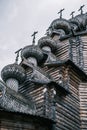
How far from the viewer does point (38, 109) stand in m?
13.8

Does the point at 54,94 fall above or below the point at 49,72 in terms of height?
below

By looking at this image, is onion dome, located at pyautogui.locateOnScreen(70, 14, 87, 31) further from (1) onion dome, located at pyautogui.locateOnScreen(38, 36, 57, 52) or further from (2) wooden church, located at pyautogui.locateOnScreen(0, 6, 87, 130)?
(2) wooden church, located at pyautogui.locateOnScreen(0, 6, 87, 130)

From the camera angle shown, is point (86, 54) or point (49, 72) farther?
point (86, 54)

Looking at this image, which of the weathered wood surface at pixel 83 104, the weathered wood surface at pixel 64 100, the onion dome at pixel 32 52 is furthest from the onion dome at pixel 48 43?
the weathered wood surface at pixel 83 104

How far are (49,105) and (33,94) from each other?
1.89 m

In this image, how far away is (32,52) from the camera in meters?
19.2

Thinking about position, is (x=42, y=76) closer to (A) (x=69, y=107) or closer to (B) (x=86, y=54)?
(A) (x=69, y=107)

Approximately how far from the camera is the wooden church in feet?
40.0

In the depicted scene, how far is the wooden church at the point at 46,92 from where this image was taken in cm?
1220

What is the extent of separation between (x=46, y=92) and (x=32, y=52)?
582cm

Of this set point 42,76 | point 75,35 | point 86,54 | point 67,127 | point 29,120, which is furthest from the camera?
point 75,35

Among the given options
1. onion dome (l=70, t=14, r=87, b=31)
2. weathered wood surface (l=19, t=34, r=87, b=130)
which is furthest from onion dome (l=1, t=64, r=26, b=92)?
onion dome (l=70, t=14, r=87, b=31)

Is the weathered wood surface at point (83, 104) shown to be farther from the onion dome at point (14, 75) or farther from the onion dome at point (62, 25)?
the onion dome at point (62, 25)

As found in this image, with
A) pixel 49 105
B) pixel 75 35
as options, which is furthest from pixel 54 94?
pixel 75 35
